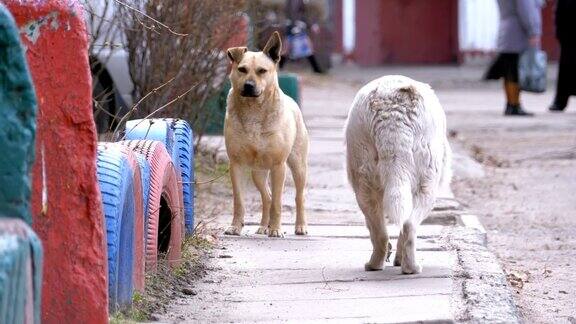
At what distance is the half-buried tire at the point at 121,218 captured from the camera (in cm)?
458

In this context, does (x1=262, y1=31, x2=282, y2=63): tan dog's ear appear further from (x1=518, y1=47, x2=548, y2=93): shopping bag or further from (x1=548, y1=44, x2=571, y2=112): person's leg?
(x1=518, y1=47, x2=548, y2=93): shopping bag

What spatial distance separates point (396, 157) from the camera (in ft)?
19.0

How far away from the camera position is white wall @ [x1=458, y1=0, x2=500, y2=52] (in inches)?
1166

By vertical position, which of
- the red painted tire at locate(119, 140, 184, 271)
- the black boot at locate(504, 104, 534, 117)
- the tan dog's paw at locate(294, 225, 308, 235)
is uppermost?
the red painted tire at locate(119, 140, 184, 271)

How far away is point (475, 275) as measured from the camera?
19.3 feet

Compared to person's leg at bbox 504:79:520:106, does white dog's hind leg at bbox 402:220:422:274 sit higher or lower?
higher

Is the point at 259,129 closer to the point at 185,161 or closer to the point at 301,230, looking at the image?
the point at 301,230

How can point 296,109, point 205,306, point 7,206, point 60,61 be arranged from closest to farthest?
point 7,206, point 60,61, point 205,306, point 296,109

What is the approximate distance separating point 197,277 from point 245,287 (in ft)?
1.03

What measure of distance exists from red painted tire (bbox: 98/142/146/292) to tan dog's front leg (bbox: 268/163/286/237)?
2260mm

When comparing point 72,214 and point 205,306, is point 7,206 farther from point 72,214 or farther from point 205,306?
point 205,306

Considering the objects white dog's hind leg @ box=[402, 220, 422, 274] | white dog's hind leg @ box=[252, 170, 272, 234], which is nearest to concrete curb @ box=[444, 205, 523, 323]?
white dog's hind leg @ box=[402, 220, 422, 274]

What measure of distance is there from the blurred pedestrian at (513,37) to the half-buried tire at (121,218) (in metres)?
11.6

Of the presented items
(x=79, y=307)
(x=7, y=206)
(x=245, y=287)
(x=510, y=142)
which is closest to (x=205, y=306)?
(x=245, y=287)
